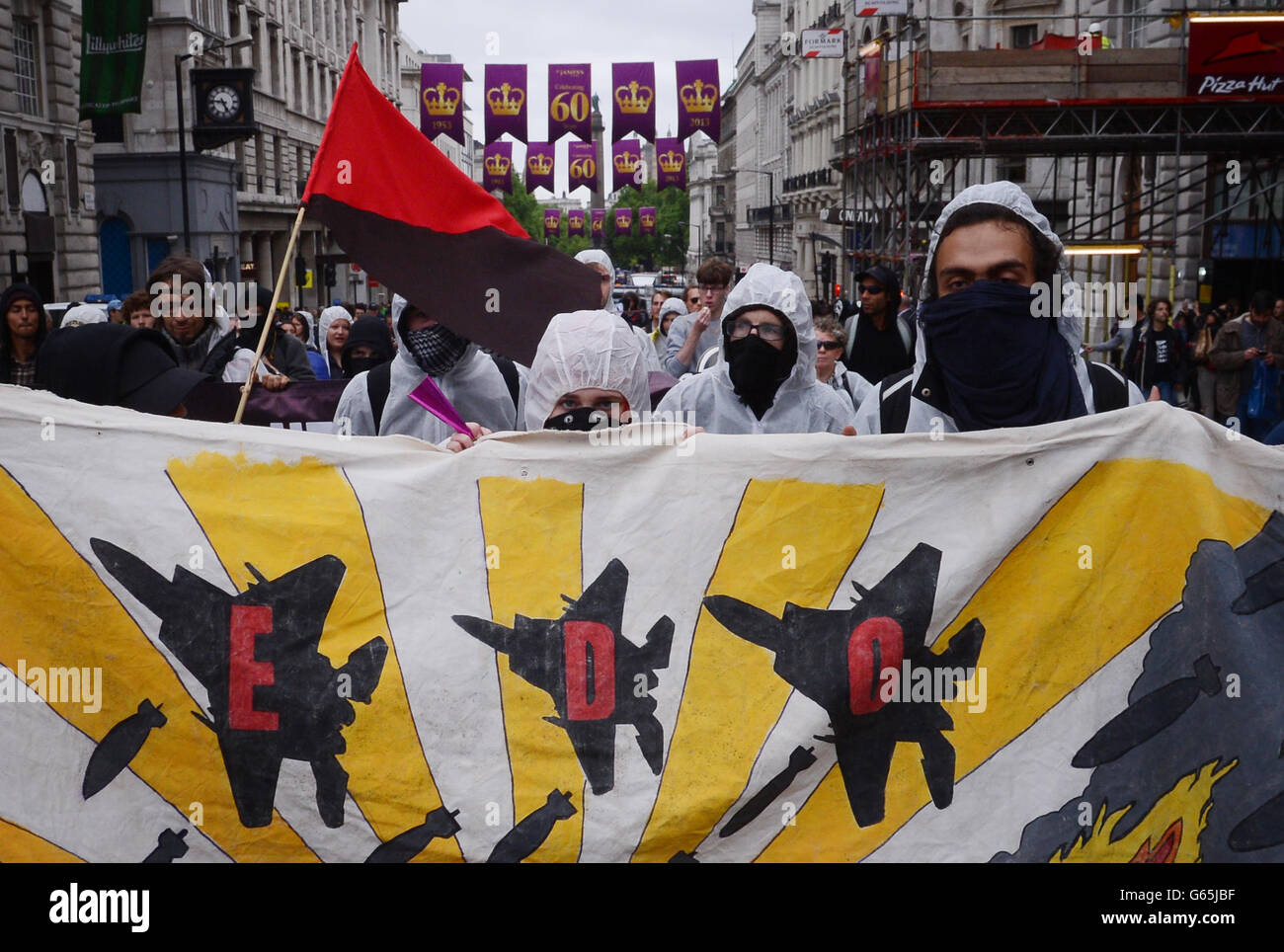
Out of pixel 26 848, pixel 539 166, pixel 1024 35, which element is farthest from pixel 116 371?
pixel 539 166

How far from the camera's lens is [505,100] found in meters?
29.6

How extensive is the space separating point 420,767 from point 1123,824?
1490 millimetres

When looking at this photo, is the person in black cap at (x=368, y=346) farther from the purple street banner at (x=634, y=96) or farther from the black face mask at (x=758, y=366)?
the purple street banner at (x=634, y=96)

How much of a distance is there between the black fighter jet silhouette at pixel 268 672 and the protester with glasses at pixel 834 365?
3.73m

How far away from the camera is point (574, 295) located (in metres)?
5.02

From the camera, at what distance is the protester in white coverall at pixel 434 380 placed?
4992mm

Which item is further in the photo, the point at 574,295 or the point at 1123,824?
the point at 574,295

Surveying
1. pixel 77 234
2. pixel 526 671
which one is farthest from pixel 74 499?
pixel 77 234

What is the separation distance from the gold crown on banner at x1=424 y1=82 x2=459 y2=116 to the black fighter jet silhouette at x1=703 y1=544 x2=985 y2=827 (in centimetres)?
2936

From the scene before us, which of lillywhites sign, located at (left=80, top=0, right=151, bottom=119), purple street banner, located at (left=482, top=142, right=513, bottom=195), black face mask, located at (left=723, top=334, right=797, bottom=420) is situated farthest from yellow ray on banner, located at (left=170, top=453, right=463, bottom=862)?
purple street banner, located at (left=482, top=142, right=513, bottom=195)

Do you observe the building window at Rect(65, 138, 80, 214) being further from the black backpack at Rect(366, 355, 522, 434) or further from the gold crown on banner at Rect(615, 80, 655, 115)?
the black backpack at Rect(366, 355, 522, 434)

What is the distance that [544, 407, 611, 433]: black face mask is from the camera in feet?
11.6

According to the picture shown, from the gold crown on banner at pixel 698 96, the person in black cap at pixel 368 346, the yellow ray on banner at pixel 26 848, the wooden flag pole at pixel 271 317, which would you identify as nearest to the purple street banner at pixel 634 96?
the gold crown on banner at pixel 698 96
